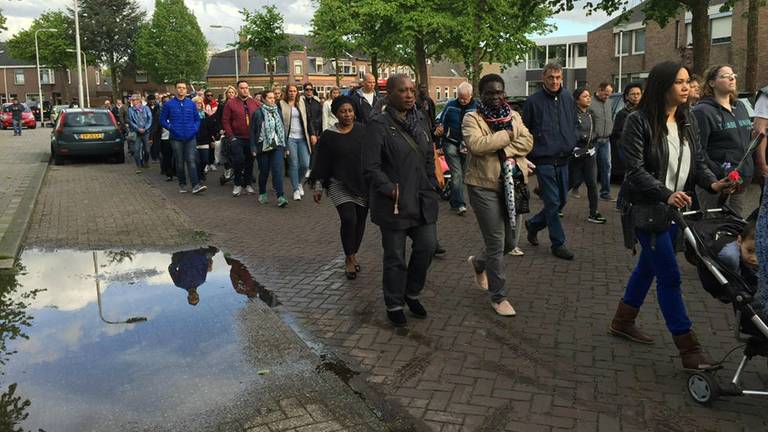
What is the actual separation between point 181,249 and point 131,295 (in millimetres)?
1770

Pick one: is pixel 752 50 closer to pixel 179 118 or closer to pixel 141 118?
pixel 179 118

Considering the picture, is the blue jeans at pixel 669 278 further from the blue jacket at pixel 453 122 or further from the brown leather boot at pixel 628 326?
the blue jacket at pixel 453 122

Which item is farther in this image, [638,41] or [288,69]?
[288,69]

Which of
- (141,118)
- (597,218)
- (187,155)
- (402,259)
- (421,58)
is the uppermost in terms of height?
(421,58)

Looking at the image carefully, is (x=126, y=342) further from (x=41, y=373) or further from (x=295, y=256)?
(x=295, y=256)

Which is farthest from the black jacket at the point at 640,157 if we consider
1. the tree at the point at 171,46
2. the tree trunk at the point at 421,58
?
the tree at the point at 171,46

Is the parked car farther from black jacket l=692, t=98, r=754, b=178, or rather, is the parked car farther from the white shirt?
the white shirt

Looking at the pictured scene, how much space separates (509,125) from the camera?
5129 mm

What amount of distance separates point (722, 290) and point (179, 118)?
32.6 feet

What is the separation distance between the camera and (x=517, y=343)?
4633 mm

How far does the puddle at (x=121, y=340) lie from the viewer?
3713 mm

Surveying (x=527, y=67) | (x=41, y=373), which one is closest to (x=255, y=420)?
(x=41, y=373)

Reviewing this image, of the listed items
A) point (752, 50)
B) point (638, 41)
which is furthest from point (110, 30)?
point (752, 50)

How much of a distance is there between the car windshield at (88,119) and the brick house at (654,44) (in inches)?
1059
